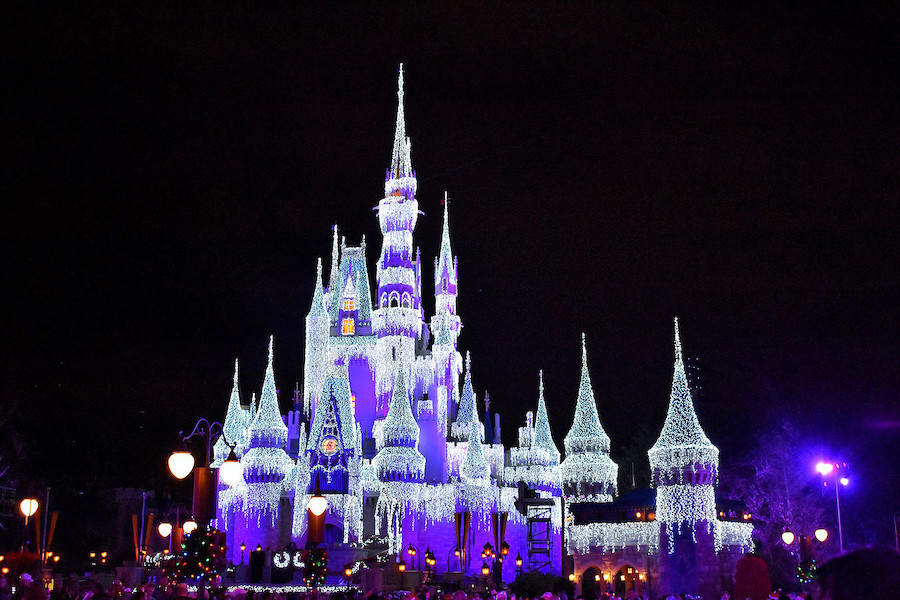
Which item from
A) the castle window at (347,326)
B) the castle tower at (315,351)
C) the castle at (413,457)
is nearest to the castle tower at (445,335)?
the castle at (413,457)

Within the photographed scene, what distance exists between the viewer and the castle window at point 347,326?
6322cm

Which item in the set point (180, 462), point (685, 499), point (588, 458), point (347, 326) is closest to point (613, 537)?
point (685, 499)

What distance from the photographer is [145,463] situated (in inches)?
2621

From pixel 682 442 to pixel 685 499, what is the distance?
2.17 metres

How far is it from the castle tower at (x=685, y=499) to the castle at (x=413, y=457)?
0.05 meters

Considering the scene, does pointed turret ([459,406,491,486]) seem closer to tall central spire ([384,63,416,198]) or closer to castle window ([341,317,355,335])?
castle window ([341,317,355,335])

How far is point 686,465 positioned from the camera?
37125 mm

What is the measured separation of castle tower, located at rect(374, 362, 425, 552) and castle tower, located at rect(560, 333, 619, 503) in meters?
8.17

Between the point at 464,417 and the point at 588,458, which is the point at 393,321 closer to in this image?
the point at 464,417

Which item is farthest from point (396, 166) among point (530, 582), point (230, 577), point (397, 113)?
point (530, 582)

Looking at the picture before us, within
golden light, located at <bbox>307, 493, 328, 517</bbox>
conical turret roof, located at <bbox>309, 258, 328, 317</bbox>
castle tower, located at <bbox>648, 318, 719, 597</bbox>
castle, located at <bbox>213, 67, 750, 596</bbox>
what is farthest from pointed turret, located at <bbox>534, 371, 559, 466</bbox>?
golden light, located at <bbox>307, 493, 328, 517</bbox>

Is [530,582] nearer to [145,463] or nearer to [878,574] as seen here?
[878,574]

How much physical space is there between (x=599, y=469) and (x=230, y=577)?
19.8 metres

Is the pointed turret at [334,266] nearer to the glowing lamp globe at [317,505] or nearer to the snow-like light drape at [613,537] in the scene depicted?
the snow-like light drape at [613,537]
